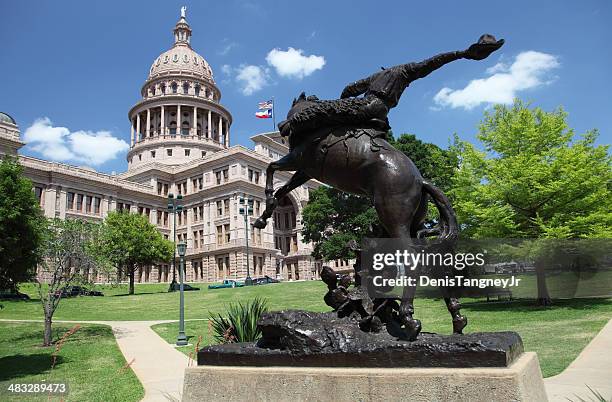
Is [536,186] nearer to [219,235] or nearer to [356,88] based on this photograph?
[356,88]

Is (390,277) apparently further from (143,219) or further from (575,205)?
(143,219)

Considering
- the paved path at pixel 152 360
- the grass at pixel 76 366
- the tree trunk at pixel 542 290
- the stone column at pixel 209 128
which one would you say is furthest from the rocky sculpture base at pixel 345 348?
the stone column at pixel 209 128

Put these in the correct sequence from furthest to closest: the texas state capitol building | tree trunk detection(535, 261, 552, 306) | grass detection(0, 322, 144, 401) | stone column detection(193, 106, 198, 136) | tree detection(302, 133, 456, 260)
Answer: stone column detection(193, 106, 198, 136)
the texas state capitol building
tree detection(302, 133, 456, 260)
tree trunk detection(535, 261, 552, 306)
grass detection(0, 322, 144, 401)

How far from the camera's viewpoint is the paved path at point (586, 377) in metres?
6.13

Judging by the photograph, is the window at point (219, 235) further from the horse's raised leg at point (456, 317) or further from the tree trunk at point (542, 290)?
the horse's raised leg at point (456, 317)

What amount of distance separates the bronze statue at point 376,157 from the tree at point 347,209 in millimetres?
24580

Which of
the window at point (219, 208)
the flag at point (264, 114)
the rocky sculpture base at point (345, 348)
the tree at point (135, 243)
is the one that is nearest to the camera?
the rocky sculpture base at point (345, 348)

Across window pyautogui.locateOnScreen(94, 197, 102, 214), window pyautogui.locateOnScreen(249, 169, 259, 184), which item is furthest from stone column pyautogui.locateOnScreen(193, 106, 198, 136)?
window pyautogui.locateOnScreen(94, 197, 102, 214)

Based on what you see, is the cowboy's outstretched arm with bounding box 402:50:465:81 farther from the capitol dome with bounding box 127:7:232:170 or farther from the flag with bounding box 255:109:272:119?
the capitol dome with bounding box 127:7:232:170

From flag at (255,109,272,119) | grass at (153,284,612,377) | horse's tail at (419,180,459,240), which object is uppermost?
flag at (255,109,272,119)

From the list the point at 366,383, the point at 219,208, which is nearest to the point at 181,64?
the point at 219,208

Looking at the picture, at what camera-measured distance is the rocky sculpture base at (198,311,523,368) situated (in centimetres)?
351

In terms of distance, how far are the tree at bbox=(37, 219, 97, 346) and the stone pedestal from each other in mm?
13899

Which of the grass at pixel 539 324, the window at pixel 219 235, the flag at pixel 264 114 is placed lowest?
the grass at pixel 539 324
